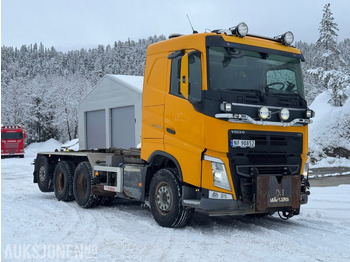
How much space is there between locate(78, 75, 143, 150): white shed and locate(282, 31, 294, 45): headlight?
67.4ft

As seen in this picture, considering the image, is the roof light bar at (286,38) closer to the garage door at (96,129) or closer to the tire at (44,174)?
the tire at (44,174)

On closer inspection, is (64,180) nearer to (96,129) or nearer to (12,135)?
(96,129)

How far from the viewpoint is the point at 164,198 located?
7312 millimetres

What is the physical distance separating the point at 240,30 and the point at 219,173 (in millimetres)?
2390

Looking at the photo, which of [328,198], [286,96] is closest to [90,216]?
[286,96]

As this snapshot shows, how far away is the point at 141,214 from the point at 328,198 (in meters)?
5.04

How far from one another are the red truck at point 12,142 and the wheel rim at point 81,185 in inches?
1167

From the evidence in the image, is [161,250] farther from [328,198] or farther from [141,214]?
[328,198]

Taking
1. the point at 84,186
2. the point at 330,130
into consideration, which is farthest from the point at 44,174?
the point at 330,130

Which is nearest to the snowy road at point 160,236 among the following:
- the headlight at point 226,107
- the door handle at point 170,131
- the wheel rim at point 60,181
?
the wheel rim at point 60,181

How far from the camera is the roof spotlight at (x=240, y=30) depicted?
6930 mm

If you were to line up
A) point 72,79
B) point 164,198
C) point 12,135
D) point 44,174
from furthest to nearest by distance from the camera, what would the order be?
point 72,79 < point 12,135 < point 44,174 < point 164,198

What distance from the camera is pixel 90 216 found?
855 cm

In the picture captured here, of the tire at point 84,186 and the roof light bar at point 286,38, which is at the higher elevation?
the roof light bar at point 286,38
